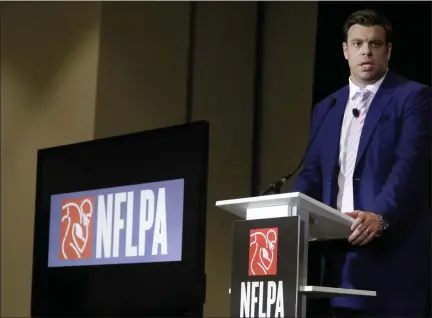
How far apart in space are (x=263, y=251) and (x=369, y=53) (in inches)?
35.4

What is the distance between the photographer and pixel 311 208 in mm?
1933

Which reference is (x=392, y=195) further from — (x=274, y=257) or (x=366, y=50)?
(x=274, y=257)

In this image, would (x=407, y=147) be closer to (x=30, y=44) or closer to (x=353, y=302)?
(x=353, y=302)

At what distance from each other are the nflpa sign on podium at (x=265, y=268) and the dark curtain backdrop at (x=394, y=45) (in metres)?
0.56

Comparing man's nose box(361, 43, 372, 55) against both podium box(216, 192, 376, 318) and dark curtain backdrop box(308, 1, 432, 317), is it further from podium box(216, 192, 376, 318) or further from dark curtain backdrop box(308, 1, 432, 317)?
podium box(216, 192, 376, 318)

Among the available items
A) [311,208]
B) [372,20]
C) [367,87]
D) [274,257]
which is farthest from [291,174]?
[372,20]

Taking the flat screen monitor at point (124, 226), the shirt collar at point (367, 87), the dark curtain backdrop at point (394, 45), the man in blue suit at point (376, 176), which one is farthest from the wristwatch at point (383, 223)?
the flat screen monitor at point (124, 226)

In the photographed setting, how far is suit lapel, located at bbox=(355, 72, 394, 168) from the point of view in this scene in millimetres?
2434

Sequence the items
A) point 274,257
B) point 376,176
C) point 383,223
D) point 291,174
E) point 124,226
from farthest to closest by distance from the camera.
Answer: point 124,226 < point 376,176 < point 383,223 < point 291,174 < point 274,257

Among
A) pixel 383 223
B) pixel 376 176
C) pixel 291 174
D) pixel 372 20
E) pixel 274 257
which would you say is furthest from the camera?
pixel 372 20

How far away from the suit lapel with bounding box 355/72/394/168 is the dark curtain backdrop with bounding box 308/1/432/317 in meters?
0.09

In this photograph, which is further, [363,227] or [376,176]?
[376,176]

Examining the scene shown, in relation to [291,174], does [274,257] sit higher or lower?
lower

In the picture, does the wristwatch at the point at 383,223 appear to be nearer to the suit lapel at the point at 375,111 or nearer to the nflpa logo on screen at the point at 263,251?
the suit lapel at the point at 375,111
